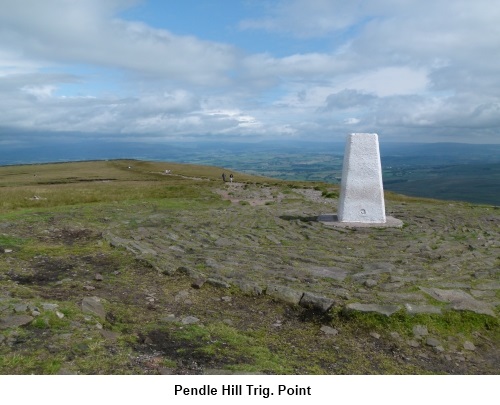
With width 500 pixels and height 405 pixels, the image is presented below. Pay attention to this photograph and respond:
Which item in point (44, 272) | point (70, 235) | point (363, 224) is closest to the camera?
point (44, 272)

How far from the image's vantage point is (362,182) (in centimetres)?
1891

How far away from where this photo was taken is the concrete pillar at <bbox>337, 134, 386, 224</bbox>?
60.9 ft

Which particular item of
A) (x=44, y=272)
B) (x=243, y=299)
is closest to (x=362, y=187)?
(x=243, y=299)

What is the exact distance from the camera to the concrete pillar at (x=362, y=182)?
60.9 ft

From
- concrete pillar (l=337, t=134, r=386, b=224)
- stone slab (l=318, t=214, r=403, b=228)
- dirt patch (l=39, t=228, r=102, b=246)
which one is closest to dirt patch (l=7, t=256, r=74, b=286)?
dirt patch (l=39, t=228, r=102, b=246)

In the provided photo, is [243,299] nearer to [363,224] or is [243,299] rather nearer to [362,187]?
[363,224]

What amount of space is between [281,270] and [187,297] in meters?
3.00

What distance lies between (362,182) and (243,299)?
11.2m

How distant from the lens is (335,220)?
19.7 m

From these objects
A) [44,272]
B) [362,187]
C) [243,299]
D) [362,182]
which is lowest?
[243,299]

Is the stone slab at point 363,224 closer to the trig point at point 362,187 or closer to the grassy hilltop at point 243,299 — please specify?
the trig point at point 362,187

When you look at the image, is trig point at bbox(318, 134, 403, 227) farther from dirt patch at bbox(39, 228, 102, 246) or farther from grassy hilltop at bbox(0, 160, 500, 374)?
dirt patch at bbox(39, 228, 102, 246)

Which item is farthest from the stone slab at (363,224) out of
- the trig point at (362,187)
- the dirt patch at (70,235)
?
the dirt patch at (70,235)
